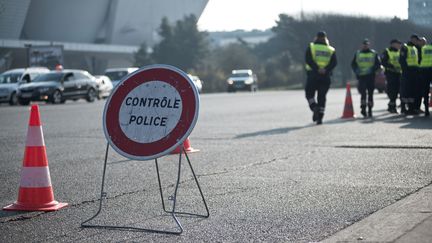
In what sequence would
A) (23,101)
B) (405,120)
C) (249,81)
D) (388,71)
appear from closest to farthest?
(405,120) → (388,71) → (23,101) → (249,81)

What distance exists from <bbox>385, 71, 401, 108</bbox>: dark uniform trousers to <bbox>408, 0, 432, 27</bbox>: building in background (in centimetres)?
466

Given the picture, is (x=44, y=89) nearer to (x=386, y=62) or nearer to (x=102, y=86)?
(x=102, y=86)

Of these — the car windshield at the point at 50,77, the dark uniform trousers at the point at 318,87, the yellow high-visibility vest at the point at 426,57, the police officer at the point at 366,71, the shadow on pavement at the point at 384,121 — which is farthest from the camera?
the car windshield at the point at 50,77

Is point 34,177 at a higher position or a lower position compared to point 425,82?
higher

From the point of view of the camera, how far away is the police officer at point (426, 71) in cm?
1847

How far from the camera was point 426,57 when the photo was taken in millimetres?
18578

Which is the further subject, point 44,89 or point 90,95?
point 90,95

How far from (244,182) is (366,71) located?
37.2ft

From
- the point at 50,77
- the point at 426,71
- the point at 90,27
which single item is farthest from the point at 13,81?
the point at 90,27

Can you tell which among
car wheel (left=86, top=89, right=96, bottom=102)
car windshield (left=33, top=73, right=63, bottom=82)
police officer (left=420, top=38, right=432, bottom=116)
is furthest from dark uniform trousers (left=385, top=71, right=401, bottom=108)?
car wheel (left=86, top=89, right=96, bottom=102)

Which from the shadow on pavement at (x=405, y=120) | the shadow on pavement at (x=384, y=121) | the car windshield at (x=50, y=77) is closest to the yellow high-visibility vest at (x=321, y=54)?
the shadow on pavement at (x=384, y=121)

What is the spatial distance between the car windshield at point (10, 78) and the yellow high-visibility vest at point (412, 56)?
2407cm

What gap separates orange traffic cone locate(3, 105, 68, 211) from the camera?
735 cm

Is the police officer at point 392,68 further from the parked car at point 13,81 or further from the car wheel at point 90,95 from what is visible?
the parked car at point 13,81
